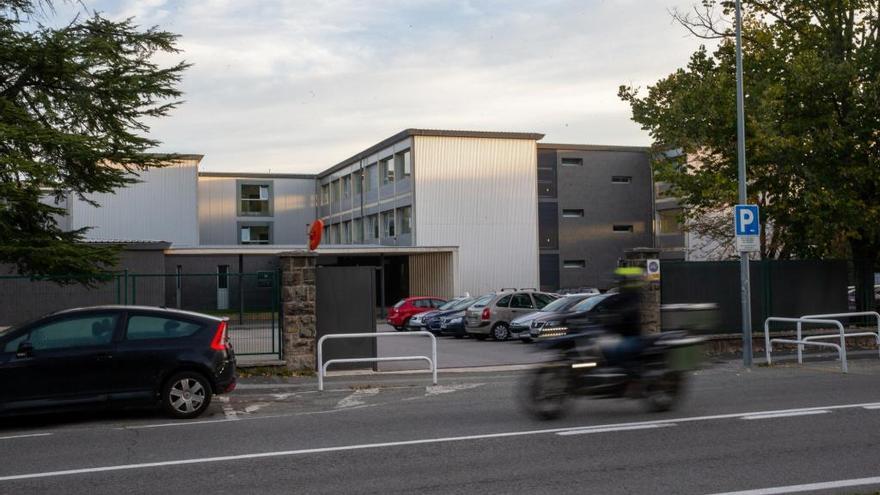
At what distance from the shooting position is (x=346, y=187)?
66.1m

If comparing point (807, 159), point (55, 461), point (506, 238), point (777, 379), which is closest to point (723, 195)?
point (807, 159)

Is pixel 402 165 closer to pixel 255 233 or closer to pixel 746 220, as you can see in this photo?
pixel 255 233

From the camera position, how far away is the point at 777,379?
49.6 ft

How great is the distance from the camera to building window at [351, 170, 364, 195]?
2442 inches

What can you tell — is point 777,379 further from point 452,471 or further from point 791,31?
point 791,31

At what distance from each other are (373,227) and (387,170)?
4.84 metres

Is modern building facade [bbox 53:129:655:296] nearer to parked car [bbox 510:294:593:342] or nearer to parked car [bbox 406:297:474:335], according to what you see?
parked car [bbox 406:297:474:335]

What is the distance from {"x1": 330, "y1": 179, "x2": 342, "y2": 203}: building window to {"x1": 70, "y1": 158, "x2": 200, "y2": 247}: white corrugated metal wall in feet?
49.6

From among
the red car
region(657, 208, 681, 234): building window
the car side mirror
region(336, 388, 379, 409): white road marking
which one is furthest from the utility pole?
region(657, 208, 681, 234): building window

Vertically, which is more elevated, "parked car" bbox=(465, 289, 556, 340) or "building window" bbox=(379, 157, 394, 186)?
"building window" bbox=(379, 157, 394, 186)

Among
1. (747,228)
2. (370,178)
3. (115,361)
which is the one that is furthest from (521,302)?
(370,178)

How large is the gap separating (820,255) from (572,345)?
55.2ft

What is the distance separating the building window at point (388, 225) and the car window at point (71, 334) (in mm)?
44227

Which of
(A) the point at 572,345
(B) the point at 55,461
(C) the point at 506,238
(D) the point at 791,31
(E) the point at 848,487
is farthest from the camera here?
(C) the point at 506,238
